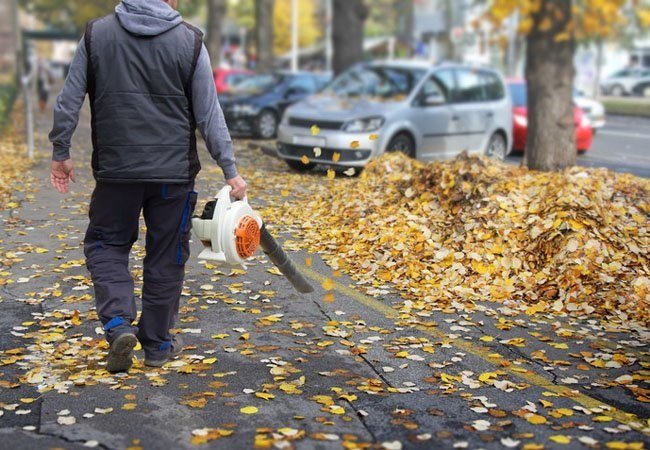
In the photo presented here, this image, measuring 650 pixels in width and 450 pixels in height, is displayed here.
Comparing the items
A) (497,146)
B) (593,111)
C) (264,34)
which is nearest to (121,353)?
(497,146)

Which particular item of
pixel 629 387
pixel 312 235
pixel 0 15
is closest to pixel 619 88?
pixel 0 15

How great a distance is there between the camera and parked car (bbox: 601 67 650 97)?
2071 inches

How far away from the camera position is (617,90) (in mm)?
53562

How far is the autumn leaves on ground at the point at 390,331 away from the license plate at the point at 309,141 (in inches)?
155

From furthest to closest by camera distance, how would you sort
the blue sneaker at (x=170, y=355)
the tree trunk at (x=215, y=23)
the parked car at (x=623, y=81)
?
the parked car at (x=623, y=81) < the tree trunk at (x=215, y=23) < the blue sneaker at (x=170, y=355)

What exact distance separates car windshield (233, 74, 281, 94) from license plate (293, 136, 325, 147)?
308 inches

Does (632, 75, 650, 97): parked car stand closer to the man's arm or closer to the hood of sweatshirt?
the hood of sweatshirt

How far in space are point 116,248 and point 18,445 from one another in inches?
49.1

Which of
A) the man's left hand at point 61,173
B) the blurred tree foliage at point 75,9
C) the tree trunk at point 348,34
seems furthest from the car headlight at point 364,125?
the blurred tree foliage at point 75,9

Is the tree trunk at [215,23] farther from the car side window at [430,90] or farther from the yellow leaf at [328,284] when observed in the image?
the yellow leaf at [328,284]

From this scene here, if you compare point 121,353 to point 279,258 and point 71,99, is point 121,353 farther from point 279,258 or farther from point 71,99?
point 71,99

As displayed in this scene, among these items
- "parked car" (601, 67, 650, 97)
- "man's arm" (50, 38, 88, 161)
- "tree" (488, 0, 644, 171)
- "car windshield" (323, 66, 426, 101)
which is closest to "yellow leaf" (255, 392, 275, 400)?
"man's arm" (50, 38, 88, 161)

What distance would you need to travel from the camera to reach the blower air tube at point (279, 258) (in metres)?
5.28

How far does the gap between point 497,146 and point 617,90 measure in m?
40.8
